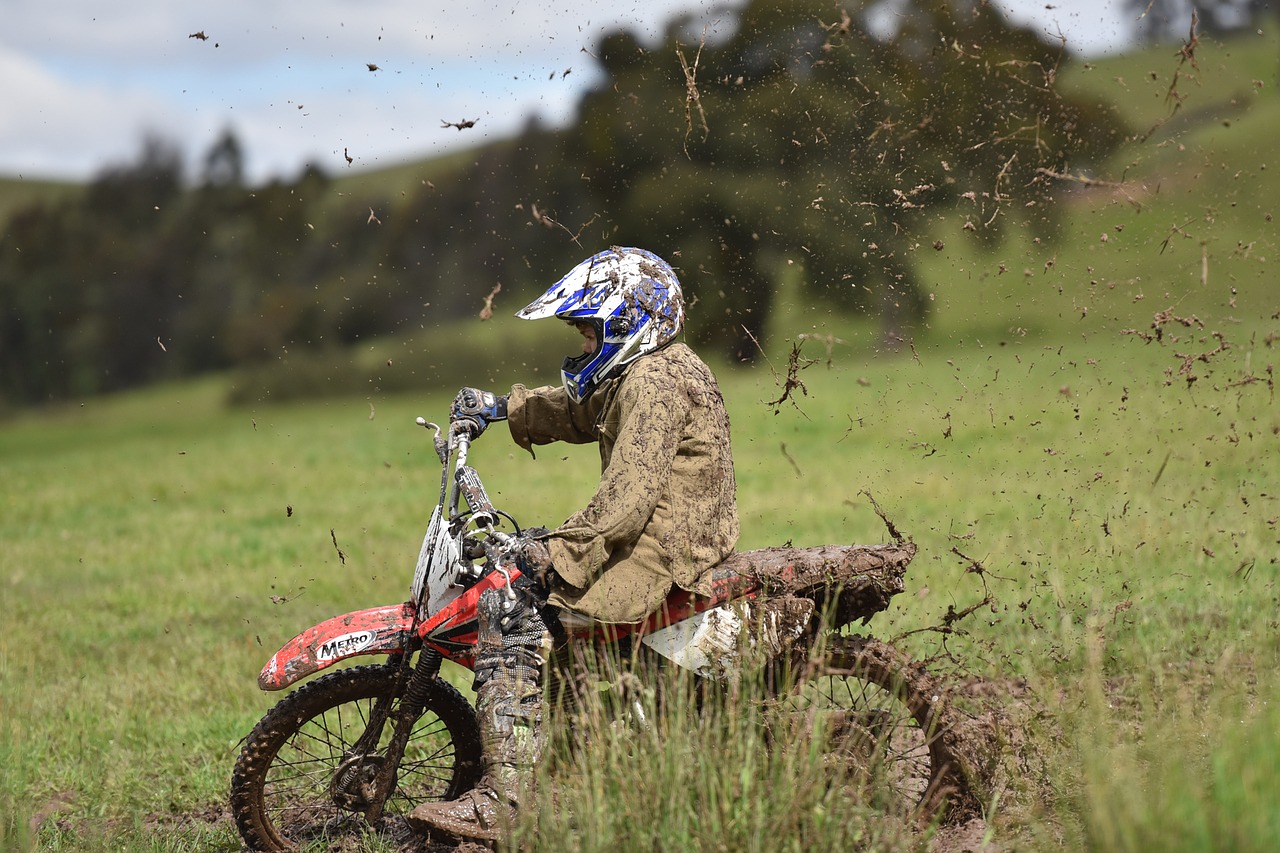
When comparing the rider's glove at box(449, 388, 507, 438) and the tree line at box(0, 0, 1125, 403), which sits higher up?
the tree line at box(0, 0, 1125, 403)

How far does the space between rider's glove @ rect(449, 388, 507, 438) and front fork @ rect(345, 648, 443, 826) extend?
1.07 m

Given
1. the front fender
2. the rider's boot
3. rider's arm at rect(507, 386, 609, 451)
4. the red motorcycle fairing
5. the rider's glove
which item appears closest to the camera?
the rider's boot

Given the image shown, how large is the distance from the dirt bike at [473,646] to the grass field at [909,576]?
59cm

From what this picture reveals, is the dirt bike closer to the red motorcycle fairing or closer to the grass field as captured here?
the red motorcycle fairing

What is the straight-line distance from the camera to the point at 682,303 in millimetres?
5898

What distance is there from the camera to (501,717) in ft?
17.4

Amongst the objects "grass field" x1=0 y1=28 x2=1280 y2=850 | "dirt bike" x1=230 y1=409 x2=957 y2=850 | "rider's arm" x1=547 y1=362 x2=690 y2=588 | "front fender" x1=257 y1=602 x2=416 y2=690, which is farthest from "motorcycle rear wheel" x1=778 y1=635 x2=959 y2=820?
"front fender" x1=257 y1=602 x2=416 y2=690

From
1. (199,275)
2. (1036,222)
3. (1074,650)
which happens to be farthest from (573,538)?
(199,275)

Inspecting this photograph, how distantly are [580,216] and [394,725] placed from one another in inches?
1699

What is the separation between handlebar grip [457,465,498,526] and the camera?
546cm

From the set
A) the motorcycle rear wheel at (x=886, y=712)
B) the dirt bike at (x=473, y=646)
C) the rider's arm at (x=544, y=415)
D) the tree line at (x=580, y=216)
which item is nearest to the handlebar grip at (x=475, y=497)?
the dirt bike at (x=473, y=646)

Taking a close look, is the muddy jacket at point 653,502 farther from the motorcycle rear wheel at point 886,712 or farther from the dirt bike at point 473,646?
the motorcycle rear wheel at point 886,712

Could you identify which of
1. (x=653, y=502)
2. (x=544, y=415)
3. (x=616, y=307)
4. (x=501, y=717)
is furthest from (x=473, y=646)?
(x=616, y=307)

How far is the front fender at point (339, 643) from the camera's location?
5883 millimetres
